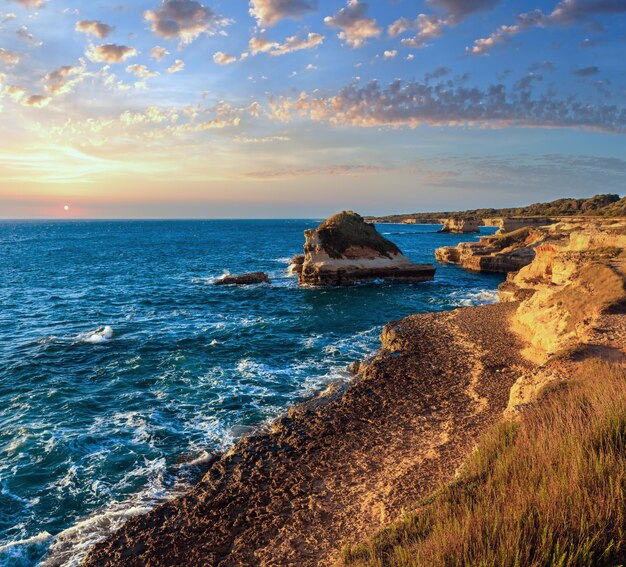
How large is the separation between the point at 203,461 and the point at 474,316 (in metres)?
19.4

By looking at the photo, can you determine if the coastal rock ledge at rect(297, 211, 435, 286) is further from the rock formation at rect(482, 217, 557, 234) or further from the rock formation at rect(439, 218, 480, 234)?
the rock formation at rect(439, 218, 480, 234)

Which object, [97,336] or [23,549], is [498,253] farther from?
[23,549]

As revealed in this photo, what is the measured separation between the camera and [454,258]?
2635 inches

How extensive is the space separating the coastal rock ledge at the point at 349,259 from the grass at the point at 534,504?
3625 centimetres

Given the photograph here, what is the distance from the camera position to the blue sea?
35.0 feet

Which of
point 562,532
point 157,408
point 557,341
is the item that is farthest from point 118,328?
point 562,532

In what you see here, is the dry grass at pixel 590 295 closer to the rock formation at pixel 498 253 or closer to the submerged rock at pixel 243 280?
the submerged rock at pixel 243 280

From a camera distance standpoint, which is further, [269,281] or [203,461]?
[269,281]

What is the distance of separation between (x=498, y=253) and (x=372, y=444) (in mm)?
53689

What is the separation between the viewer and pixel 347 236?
46.9 m

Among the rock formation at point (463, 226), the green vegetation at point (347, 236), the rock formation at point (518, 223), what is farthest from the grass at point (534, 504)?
the rock formation at point (463, 226)

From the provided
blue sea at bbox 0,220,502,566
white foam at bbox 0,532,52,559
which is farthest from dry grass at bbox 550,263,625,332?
white foam at bbox 0,532,52,559

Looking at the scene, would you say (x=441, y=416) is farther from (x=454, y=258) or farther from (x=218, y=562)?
(x=454, y=258)

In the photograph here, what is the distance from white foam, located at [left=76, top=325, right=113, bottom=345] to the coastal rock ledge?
2266 centimetres
